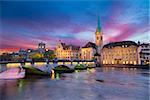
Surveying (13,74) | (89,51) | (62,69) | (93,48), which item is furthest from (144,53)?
(13,74)

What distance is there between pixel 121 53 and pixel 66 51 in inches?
624

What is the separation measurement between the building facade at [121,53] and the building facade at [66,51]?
9.49 metres

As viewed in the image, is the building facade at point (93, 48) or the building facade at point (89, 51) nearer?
the building facade at point (89, 51)

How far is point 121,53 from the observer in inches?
1459

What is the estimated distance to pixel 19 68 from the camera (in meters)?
17.5

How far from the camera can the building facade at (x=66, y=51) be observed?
4928 cm

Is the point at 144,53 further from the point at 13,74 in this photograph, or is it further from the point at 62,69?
the point at 13,74

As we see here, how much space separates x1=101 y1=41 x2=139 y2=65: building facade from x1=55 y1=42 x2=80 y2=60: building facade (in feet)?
31.1

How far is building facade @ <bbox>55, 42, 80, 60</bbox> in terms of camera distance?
162ft

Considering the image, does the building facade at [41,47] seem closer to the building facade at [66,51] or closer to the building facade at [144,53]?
the building facade at [66,51]

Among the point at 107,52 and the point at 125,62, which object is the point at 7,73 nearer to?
the point at 125,62

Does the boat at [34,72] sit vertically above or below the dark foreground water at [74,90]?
above

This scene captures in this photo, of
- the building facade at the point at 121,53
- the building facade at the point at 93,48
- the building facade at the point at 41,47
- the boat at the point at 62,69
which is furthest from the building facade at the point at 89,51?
the boat at the point at 62,69

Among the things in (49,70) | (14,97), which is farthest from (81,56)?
(14,97)
